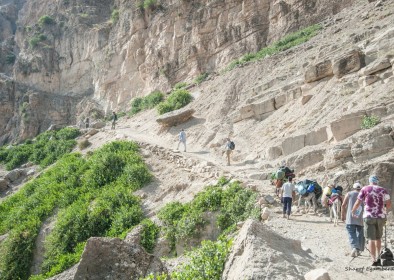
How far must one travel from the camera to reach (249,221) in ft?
19.7

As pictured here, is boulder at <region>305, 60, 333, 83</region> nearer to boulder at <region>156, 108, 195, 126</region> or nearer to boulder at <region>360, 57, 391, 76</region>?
boulder at <region>360, 57, 391, 76</region>

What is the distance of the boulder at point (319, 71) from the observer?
1762 cm

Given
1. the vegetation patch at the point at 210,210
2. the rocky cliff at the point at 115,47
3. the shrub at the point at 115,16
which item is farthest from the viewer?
the shrub at the point at 115,16

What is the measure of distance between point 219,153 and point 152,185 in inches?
154

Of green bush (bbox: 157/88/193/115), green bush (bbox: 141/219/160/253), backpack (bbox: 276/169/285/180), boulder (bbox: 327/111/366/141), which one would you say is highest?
green bush (bbox: 157/88/193/115)

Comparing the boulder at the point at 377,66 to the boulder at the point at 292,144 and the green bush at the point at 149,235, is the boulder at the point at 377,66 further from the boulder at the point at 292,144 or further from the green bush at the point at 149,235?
the green bush at the point at 149,235

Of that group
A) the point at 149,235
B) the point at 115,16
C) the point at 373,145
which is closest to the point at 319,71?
the point at 373,145

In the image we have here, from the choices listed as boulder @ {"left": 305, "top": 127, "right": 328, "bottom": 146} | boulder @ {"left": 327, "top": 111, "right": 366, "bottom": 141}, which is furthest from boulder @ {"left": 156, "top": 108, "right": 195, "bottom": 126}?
boulder @ {"left": 327, "top": 111, "right": 366, "bottom": 141}

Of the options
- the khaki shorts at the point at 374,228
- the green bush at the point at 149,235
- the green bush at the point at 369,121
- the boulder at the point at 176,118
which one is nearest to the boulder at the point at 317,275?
the khaki shorts at the point at 374,228

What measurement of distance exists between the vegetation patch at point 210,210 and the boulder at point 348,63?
304 inches

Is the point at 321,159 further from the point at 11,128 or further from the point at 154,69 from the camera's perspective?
the point at 11,128

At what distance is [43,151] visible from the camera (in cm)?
2905

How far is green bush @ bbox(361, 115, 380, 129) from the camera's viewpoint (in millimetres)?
12234

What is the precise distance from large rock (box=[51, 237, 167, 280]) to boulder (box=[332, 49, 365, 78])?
12.6 meters
